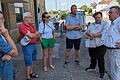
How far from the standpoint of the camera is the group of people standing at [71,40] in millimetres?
3585

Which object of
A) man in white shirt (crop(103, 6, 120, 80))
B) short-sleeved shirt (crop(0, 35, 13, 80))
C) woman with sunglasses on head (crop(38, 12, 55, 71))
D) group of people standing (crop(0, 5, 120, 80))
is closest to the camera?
short-sleeved shirt (crop(0, 35, 13, 80))

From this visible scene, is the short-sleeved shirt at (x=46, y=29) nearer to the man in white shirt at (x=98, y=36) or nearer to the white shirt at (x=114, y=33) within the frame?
the man in white shirt at (x=98, y=36)

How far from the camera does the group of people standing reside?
11.8 feet

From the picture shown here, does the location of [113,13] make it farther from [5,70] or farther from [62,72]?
[62,72]

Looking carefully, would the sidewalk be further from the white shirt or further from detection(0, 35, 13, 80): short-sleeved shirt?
detection(0, 35, 13, 80): short-sleeved shirt

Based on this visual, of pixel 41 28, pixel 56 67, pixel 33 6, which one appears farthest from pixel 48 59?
pixel 33 6

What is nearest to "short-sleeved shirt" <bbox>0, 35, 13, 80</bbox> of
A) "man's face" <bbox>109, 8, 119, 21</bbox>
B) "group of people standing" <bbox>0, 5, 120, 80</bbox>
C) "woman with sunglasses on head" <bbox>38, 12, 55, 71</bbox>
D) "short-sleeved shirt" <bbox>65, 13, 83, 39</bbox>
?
"group of people standing" <bbox>0, 5, 120, 80</bbox>

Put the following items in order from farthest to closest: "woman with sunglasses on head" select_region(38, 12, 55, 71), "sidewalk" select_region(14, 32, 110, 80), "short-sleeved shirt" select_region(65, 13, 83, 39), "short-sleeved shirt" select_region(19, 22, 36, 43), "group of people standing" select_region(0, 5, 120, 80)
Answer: "short-sleeved shirt" select_region(65, 13, 83, 39), "woman with sunglasses on head" select_region(38, 12, 55, 71), "sidewalk" select_region(14, 32, 110, 80), "short-sleeved shirt" select_region(19, 22, 36, 43), "group of people standing" select_region(0, 5, 120, 80)

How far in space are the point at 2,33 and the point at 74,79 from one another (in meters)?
3.41

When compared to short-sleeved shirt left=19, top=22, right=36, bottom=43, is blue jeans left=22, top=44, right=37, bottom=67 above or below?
below

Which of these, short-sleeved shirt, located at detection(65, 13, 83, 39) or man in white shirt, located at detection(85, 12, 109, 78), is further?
short-sleeved shirt, located at detection(65, 13, 83, 39)

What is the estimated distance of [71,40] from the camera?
762 centimetres

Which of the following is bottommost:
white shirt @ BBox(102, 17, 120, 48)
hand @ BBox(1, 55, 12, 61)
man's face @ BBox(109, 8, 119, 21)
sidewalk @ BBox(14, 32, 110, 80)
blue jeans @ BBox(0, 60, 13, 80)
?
sidewalk @ BBox(14, 32, 110, 80)

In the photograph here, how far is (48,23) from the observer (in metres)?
7.16
